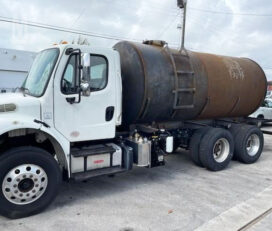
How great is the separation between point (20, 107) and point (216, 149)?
4.77 m

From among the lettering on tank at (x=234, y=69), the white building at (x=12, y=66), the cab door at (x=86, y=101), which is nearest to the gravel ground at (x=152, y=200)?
the cab door at (x=86, y=101)

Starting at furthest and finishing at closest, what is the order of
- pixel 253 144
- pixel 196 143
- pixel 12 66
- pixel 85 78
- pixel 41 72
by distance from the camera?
1. pixel 12 66
2. pixel 253 144
3. pixel 196 143
4. pixel 41 72
5. pixel 85 78

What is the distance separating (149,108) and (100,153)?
140cm

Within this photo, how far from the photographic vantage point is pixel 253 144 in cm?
817

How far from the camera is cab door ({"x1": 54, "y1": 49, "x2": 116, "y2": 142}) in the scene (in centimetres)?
477

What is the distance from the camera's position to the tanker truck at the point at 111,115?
4426 mm

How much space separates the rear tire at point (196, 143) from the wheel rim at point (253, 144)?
1.74 meters

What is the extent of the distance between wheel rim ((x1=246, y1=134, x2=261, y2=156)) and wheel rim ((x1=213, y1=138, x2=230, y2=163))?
42.6 inches

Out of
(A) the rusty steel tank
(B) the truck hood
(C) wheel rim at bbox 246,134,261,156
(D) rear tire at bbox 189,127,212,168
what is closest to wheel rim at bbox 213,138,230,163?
(D) rear tire at bbox 189,127,212,168

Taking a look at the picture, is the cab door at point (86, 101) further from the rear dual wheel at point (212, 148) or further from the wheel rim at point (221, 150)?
the wheel rim at point (221, 150)

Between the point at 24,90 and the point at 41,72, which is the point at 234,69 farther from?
the point at 24,90

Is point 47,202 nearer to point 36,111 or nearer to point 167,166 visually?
point 36,111

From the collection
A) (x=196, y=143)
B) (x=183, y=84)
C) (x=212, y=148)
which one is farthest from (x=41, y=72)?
(x=212, y=148)

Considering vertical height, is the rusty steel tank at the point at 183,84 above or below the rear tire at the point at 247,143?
above
